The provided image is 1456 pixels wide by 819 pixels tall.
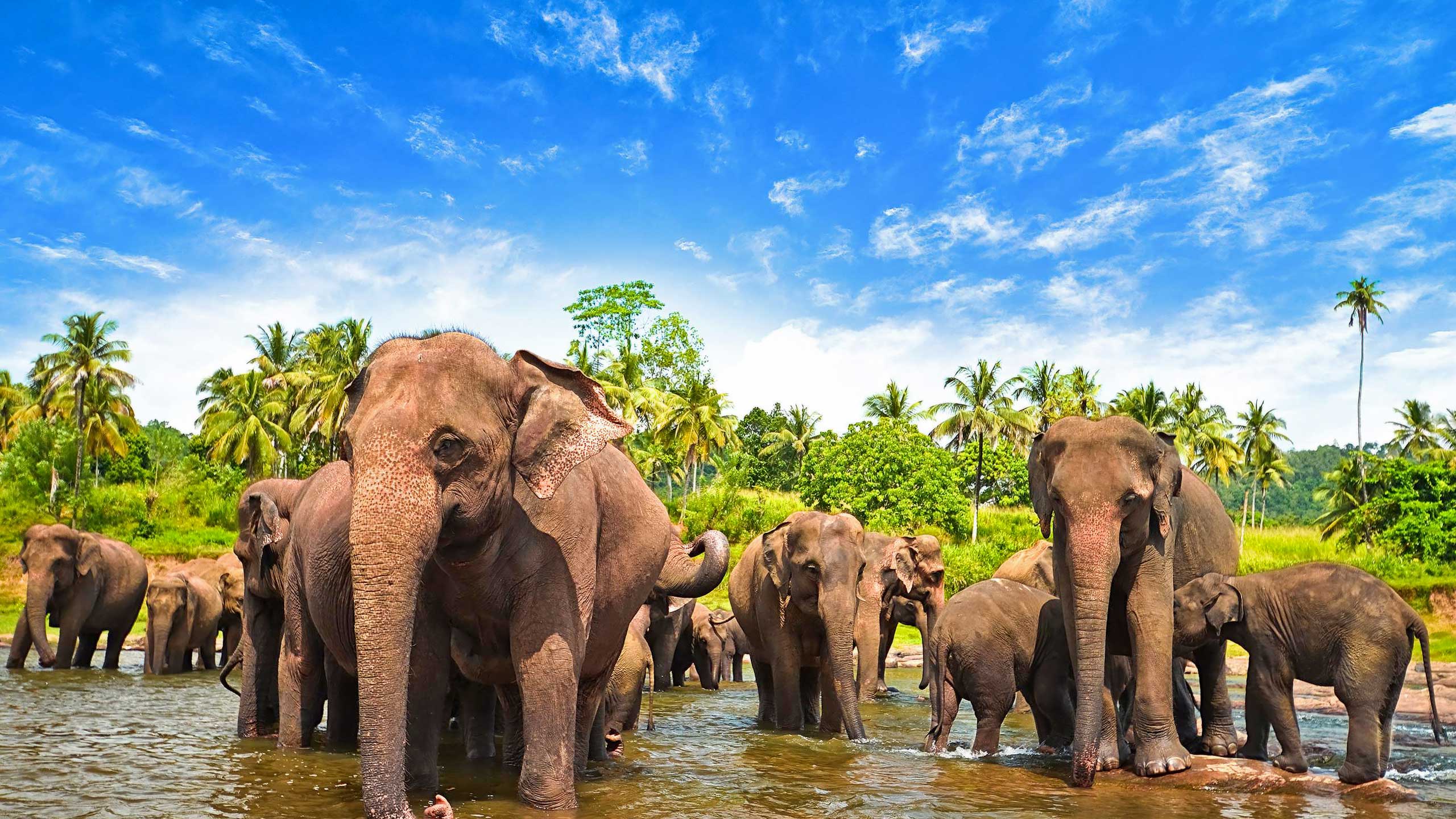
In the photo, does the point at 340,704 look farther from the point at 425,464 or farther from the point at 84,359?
the point at 84,359

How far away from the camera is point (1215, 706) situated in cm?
1070

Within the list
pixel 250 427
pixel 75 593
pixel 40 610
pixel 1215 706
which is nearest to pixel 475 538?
pixel 1215 706

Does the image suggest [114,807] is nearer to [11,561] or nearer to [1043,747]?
[1043,747]

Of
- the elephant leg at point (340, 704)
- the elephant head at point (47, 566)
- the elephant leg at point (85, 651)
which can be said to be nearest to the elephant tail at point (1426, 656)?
the elephant leg at point (340, 704)

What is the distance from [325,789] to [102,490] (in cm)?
5043

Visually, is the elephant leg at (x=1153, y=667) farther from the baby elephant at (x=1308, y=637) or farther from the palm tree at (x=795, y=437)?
the palm tree at (x=795, y=437)

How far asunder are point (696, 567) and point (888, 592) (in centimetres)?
849

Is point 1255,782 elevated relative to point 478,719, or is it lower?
lower

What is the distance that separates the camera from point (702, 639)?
21844 millimetres

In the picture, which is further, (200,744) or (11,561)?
(11,561)

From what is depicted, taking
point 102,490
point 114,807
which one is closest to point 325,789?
point 114,807

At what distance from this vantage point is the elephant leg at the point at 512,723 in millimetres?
7062

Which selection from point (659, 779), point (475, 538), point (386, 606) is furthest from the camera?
point (659, 779)

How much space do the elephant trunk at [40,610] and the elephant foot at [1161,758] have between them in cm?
1735
